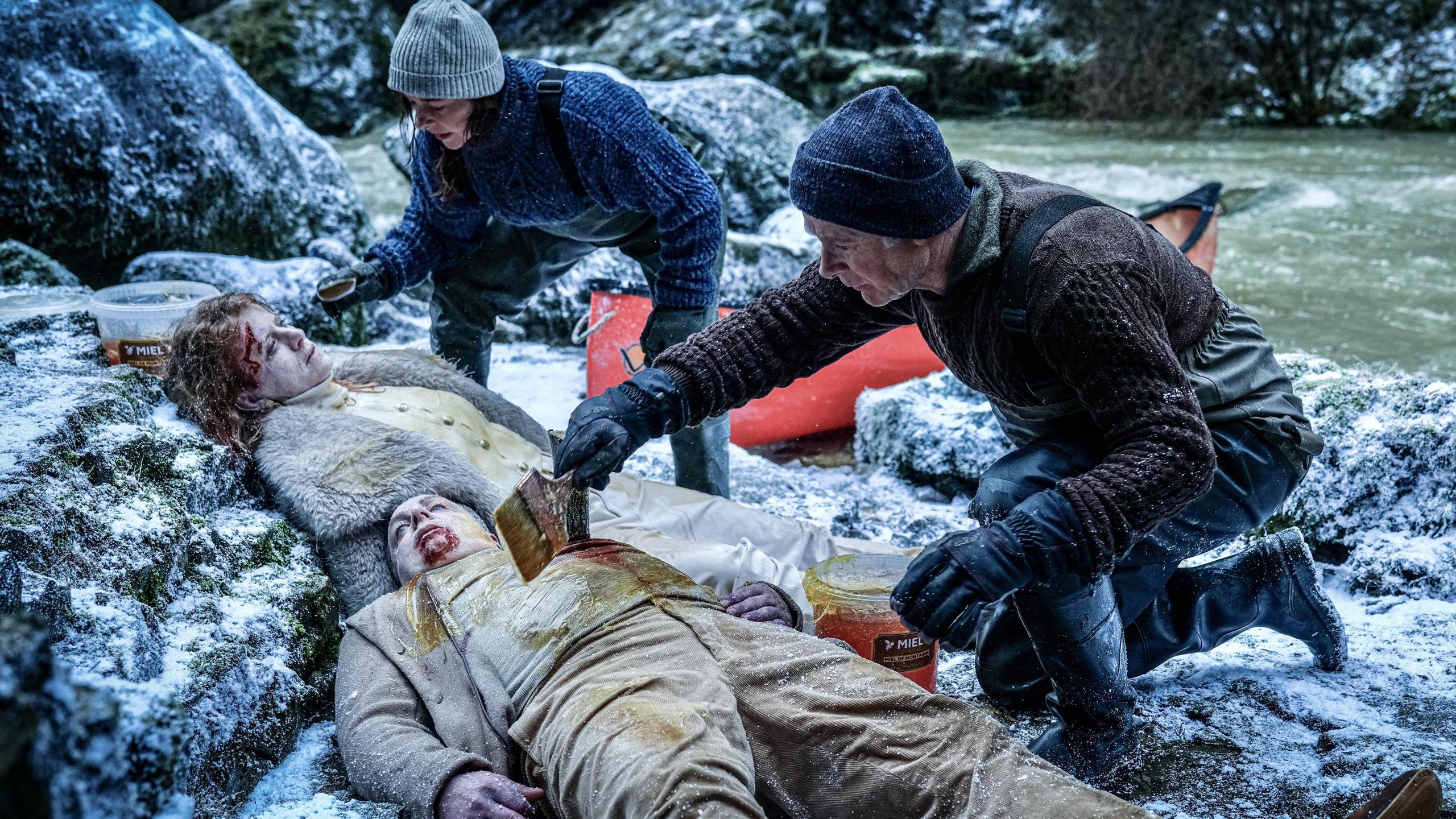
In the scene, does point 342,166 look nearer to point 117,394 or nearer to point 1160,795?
point 117,394

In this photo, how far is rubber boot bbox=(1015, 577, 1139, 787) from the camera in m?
2.07

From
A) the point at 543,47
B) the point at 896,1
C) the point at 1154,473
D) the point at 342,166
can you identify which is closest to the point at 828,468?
the point at 1154,473

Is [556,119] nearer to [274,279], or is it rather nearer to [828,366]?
[828,366]

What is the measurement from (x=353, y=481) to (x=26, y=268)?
7.78ft

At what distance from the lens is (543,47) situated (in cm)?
1372

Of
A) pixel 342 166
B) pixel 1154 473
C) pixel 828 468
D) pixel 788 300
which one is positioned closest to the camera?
pixel 1154 473

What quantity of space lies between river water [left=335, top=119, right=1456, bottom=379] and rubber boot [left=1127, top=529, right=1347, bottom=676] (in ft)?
9.83

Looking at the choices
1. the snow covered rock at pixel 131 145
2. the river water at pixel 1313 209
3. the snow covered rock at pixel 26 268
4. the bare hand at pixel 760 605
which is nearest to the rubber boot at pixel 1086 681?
the bare hand at pixel 760 605

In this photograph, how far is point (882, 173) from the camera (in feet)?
6.10

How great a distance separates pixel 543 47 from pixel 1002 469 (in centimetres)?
1279

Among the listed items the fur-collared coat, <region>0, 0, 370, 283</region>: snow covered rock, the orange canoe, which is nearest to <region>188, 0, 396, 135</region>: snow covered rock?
<region>0, 0, 370, 283</region>: snow covered rock

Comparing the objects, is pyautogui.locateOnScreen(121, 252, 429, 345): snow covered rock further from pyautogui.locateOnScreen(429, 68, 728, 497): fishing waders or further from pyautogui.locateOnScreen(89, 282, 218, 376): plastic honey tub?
pyautogui.locateOnScreen(89, 282, 218, 376): plastic honey tub

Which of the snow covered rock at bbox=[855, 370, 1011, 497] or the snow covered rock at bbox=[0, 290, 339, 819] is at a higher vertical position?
the snow covered rock at bbox=[0, 290, 339, 819]

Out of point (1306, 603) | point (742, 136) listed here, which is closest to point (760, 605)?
point (1306, 603)
